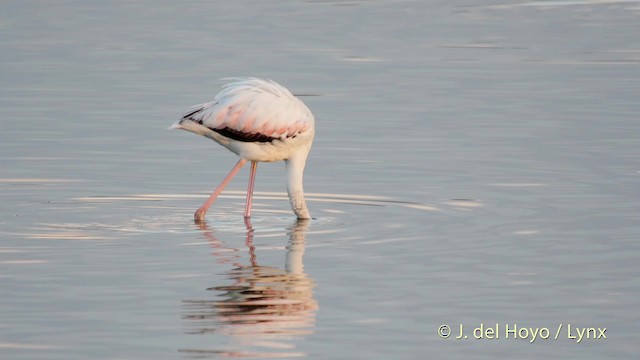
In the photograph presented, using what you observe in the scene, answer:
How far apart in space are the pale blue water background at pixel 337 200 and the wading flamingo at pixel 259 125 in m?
0.36

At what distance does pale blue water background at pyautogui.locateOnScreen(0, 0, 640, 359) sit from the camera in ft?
31.6

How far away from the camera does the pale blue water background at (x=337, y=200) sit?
9617 mm

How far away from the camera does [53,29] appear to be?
3084cm

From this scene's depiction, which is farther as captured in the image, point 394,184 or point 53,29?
point 53,29

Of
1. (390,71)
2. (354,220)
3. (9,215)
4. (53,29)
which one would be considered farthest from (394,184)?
(53,29)

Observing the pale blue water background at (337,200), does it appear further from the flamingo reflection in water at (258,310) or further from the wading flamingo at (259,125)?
the wading flamingo at (259,125)

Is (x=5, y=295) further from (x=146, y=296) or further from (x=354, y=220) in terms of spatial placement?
(x=354, y=220)

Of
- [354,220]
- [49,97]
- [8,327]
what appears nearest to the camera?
[8,327]

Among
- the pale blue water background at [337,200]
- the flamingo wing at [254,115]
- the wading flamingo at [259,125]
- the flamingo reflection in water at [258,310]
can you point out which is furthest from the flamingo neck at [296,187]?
the flamingo reflection in water at [258,310]

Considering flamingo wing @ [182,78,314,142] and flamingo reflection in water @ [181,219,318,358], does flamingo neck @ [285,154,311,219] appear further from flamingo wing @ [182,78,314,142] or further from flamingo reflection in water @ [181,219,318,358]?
flamingo reflection in water @ [181,219,318,358]

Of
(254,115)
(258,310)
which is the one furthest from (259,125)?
(258,310)

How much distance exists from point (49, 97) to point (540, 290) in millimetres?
12133

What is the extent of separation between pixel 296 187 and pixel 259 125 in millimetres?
597

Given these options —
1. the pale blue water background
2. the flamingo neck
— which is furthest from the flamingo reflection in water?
the flamingo neck
